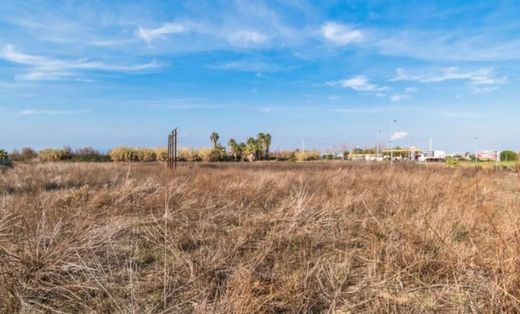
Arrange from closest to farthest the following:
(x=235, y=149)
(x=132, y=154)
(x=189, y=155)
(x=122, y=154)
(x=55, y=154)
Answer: (x=55, y=154) < (x=122, y=154) < (x=132, y=154) < (x=189, y=155) < (x=235, y=149)

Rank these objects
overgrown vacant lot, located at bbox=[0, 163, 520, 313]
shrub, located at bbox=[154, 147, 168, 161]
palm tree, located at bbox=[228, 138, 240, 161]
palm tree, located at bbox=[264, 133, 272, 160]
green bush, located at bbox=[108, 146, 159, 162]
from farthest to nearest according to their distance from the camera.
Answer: palm tree, located at bbox=[264, 133, 272, 160], palm tree, located at bbox=[228, 138, 240, 161], shrub, located at bbox=[154, 147, 168, 161], green bush, located at bbox=[108, 146, 159, 162], overgrown vacant lot, located at bbox=[0, 163, 520, 313]

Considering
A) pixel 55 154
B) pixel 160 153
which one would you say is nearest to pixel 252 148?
pixel 160 153

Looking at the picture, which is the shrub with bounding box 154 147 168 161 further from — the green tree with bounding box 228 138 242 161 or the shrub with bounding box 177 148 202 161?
the green tree with bounding box 228 138 242 161

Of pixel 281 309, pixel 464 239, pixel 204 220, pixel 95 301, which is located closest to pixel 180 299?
pixel 95 301

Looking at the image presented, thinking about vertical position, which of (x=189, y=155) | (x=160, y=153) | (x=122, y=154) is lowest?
(x=189, y=155)

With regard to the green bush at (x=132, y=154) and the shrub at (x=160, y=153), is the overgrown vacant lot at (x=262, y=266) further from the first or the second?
the shrub at (x=160, y=153)

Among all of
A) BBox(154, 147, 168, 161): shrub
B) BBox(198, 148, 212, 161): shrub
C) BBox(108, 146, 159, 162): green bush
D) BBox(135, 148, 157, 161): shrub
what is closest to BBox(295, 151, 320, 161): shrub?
BBox(198, 148, 212, 161): shrub

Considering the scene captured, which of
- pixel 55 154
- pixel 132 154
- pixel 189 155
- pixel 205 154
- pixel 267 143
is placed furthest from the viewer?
pixel 267 143

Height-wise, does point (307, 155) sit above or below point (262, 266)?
above

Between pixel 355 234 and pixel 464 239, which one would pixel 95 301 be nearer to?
pixel 355 234

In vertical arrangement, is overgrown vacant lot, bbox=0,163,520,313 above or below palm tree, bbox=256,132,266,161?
below

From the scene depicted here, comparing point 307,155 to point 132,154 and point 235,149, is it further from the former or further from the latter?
point 132,154

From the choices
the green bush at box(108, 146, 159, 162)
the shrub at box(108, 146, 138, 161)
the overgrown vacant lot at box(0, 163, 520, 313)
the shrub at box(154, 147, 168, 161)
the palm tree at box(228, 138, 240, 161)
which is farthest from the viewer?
the palm tree at box(228, 138, 240, 161)

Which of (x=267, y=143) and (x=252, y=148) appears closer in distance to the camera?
(x=252, y=148)
